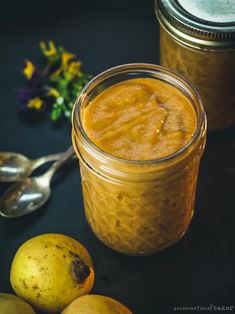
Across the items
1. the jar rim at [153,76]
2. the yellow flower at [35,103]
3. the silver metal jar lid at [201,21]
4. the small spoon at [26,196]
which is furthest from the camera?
the yellow flower at [35,103]

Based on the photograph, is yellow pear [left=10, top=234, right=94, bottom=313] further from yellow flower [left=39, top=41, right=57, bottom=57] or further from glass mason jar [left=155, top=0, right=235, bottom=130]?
A: yellow flower [left=39, top=41, right=57, bottom=57]

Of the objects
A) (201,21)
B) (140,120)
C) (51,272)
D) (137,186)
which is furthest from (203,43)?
(51,272)

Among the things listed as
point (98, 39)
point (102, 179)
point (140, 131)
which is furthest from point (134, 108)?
point (98, 39)

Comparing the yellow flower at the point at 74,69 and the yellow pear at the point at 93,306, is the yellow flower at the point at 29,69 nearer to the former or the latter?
the yellow flower at the point at 74,69

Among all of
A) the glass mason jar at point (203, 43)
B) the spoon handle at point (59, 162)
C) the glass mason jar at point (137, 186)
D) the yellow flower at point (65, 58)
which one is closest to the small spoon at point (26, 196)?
the spoon handle at point (59, 162)

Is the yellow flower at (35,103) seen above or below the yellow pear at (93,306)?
above

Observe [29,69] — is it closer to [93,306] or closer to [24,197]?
[24,197]

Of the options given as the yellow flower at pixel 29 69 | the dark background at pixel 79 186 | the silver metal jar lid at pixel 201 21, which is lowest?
the dark background at pixel 79 186
